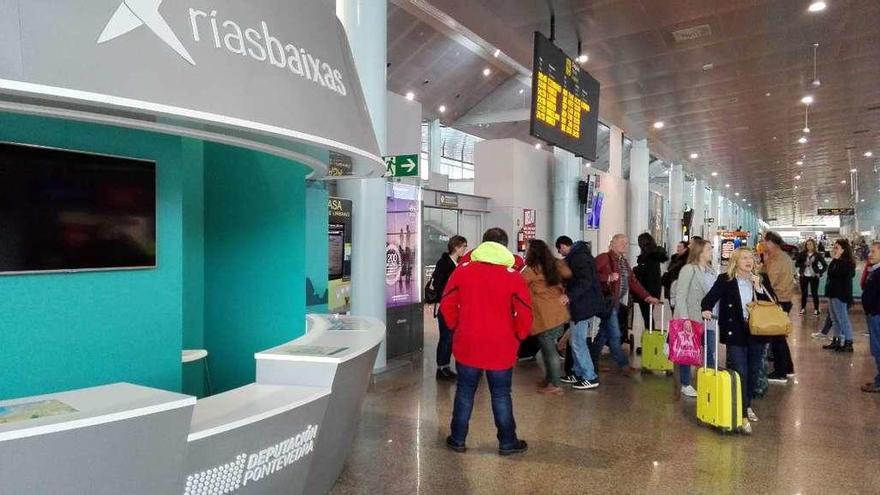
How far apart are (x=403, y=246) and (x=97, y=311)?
183 inches

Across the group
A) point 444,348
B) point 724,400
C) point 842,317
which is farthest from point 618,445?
point 842,317

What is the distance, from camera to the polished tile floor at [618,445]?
3350 mm

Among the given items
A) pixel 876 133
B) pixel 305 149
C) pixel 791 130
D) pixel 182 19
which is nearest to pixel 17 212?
pixel 182 19

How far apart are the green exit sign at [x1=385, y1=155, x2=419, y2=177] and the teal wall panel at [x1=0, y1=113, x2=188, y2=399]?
347cm

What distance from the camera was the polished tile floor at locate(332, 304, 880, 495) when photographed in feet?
11.0

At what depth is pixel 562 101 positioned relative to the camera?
6770 mm

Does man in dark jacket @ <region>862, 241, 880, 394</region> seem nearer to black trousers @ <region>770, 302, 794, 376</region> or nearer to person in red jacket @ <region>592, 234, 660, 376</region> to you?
black trousers @ <region>770, 302, 794, 376</region>

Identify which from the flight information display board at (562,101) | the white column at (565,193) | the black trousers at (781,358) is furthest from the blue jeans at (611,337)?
the white column at (565,193)

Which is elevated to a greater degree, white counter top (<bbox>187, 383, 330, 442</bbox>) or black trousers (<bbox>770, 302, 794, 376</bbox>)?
white counter top (<bbox>187, 383, 330, 442</bbox>)

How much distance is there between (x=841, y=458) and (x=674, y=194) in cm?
1820

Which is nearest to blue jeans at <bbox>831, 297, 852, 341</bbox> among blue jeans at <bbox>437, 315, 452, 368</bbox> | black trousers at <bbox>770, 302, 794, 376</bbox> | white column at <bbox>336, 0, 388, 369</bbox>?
black trousers at <bbox>770, 302, 794, 376</bbox>

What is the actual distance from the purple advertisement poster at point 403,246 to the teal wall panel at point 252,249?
2.94 metres

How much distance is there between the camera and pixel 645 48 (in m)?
8.51

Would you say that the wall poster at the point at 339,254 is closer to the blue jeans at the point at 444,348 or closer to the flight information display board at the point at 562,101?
the blue jeans at the point at 444,348
